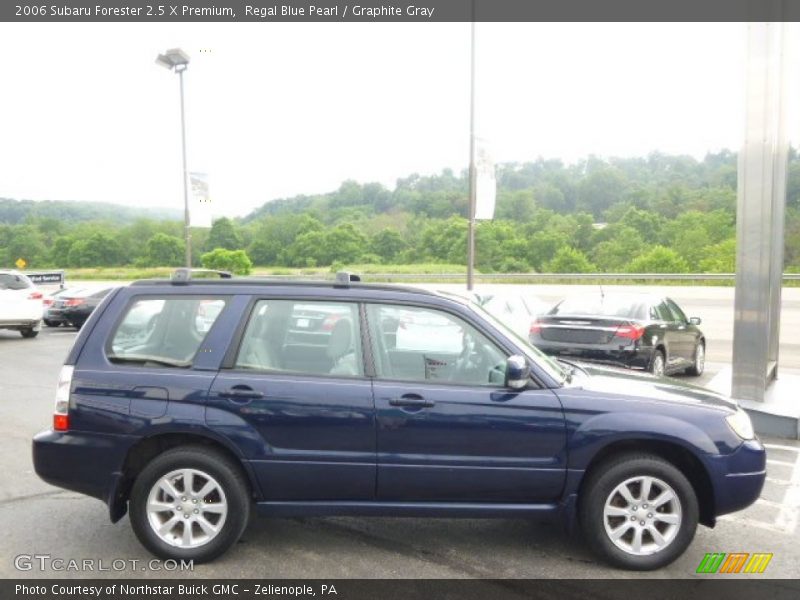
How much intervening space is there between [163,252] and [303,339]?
43.5 m

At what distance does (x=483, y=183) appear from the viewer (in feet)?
50.9

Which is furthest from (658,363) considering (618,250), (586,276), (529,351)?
(618,250)

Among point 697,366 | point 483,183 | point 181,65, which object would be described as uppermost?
point 181,65

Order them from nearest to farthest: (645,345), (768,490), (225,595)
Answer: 1. (225,595)
2. (768,490)
3. (645,345)

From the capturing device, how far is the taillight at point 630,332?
32.6ft

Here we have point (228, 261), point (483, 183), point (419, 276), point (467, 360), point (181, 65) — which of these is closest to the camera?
point (467, 360)

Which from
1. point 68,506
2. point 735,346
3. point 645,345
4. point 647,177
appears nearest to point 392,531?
point 68,506

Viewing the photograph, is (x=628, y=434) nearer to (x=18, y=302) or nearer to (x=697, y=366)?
(x=697, y=366)

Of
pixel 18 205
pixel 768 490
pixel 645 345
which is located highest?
pixel 18 205

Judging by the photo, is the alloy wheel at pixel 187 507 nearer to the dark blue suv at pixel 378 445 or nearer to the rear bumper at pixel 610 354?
the dark blue suv at pixel 378 445

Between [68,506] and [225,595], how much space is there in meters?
2.02

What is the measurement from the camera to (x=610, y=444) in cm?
420

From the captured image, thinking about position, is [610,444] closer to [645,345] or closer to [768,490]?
[768,490]

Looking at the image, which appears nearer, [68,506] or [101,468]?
[101,468]
